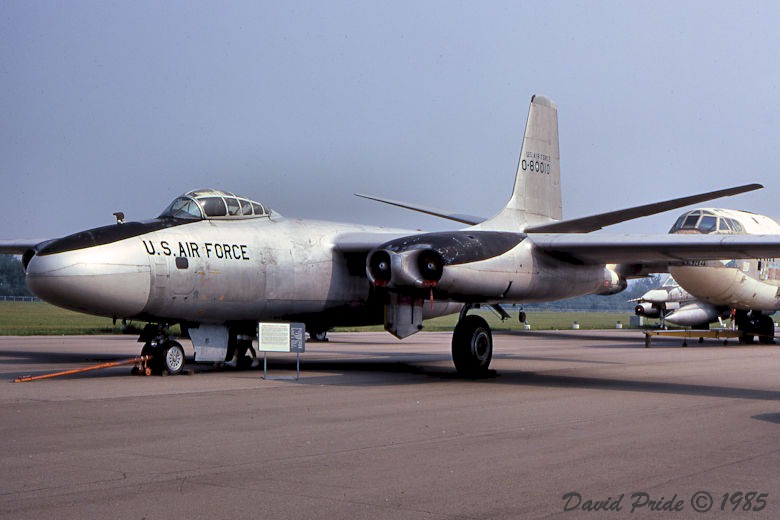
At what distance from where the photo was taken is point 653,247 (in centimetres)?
1595

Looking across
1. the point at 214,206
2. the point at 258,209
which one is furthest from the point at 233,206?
the point at 258,209

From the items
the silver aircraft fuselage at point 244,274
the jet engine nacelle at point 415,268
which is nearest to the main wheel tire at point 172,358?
the silver aircraft fuselage at point 244,274

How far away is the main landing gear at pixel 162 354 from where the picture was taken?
16.1m

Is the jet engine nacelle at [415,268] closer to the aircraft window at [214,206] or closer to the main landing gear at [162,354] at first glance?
the aircraft window at [214,206]

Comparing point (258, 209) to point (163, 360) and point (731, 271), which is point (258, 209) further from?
point (731, 271)

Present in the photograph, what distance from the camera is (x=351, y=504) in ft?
20.2

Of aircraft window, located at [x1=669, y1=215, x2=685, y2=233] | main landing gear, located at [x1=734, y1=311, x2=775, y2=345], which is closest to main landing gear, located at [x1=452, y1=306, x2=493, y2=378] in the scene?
aircraft window, located at [x1=669, y1=215, x2=685, y2=233]

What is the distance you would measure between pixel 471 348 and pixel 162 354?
229 inches

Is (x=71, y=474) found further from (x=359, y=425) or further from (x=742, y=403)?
(x=742, y=403)

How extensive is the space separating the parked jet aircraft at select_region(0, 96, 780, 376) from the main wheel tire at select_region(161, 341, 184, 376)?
0.02m

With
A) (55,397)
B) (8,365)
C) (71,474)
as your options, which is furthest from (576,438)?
(8,365)

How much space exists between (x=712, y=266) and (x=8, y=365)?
21.0m

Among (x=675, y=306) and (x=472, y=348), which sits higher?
(x=675, y=306)

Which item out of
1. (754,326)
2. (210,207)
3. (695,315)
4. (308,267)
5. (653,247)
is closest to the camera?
(653,247)
